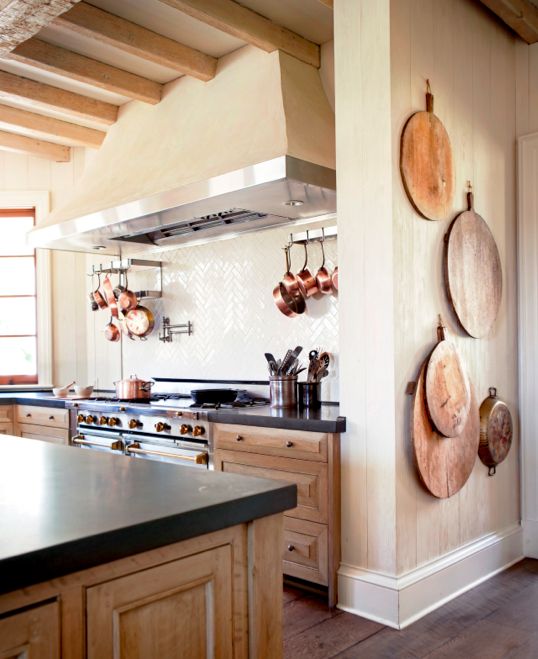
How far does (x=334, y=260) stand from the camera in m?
3.84

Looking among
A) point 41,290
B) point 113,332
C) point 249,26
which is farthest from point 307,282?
point 41,290

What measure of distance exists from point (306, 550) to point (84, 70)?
2.97 m

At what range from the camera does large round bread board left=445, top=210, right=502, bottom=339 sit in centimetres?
316

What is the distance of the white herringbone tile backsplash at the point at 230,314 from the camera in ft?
13.0

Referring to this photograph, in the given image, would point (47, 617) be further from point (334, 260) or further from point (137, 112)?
point (137, 112)

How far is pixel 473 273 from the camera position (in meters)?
3.31

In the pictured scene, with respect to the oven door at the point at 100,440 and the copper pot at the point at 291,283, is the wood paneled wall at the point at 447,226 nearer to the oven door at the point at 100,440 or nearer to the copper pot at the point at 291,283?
the copper pot at the point at 291,283

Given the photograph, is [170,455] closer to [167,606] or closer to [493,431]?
[493,431]

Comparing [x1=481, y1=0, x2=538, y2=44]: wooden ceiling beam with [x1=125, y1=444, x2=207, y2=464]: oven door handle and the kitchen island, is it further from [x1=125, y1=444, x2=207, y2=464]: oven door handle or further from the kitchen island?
the kitchen island

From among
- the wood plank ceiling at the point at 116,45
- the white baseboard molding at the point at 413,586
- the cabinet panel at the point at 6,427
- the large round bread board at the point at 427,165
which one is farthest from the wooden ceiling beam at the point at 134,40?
the white baseboard molding at the point at 413,586

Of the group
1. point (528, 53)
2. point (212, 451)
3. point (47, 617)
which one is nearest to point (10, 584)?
point (47, 617)

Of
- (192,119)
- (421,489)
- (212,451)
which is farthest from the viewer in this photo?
(192,119)

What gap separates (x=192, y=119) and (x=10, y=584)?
348 centimetres

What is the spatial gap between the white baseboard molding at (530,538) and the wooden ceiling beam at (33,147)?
14.2 feet
